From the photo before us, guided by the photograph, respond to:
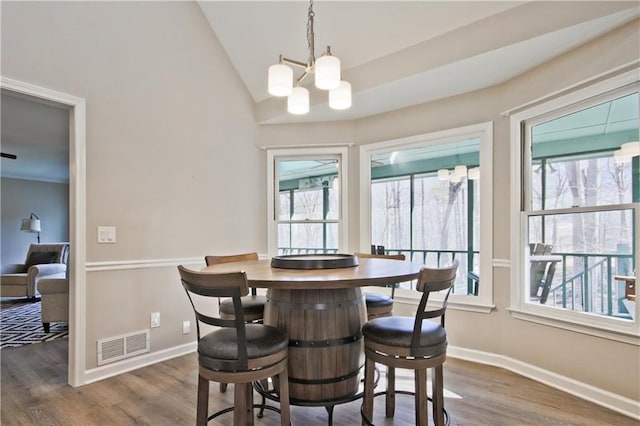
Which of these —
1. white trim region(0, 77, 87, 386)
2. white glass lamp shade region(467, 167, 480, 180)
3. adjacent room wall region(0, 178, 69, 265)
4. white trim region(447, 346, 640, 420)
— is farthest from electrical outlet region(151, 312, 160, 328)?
adjacent room wall region(0, 178, 69, 265)

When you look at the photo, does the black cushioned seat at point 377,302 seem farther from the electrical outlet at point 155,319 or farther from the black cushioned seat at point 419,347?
the electrical outlet at point 155,319

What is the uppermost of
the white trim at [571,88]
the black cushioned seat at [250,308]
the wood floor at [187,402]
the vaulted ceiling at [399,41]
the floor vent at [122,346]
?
the vaulted ceiling at [399,41]

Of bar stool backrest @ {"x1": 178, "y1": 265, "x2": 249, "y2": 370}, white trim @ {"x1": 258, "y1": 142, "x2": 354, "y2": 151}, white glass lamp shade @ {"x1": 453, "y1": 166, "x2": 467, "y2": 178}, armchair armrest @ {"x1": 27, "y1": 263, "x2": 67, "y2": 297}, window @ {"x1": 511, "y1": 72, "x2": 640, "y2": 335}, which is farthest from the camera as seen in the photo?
armchair armrest @ {"x1": 27, "y1": 263, "x2": 67, "y2": 297}

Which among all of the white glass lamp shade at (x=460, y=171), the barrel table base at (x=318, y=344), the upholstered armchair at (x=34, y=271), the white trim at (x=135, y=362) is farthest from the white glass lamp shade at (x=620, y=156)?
the upholstered armchair at (x=34, y=271)

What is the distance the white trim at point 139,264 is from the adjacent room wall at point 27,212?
22.2 ft

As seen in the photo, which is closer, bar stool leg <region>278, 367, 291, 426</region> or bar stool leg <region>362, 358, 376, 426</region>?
bar stool leg <region>278, 367, 291, 426</region>

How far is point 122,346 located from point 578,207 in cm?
354

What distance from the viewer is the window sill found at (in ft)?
6.96

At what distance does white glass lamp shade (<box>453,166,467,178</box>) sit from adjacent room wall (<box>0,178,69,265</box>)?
879 cm

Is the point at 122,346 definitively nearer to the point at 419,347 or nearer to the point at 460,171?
the point at 419,347

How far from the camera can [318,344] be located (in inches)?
72.3

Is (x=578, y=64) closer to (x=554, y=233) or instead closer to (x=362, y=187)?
(x=554, y=233)

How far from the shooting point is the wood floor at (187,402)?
206 centimetres

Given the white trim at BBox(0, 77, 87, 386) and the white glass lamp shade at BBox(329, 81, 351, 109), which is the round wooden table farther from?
the white trim at BBox(0, 77, 87, 386)
